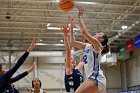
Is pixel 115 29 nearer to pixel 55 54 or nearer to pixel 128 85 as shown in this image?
pixel 55 54

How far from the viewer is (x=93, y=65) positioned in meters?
4.78

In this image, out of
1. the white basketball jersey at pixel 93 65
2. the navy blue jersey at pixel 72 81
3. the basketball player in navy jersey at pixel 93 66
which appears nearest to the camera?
the basketball player in navy jersey at pixel 93 66

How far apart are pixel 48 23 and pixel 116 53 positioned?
22.5 feet

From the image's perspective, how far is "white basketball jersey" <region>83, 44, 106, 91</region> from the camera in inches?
185

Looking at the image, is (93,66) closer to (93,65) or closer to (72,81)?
(93,65)

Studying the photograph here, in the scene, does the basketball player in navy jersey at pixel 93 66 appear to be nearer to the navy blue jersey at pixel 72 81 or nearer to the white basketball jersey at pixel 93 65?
the white basketball jersey at pixel 93 65

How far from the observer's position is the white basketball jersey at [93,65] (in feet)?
15.4

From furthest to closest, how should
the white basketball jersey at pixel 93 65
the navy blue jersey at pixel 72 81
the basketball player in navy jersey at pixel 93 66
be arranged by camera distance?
1. the navy blue jersey at pixel 72 81
2. the white basketball jersey at pixel 93 65
3. the basketball player in navy jersey at pixel 93 66

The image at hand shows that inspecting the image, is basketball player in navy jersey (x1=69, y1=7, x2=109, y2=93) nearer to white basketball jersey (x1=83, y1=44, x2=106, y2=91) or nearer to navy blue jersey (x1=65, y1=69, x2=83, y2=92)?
white basketball jersey (x1=83, y1=44, x2=106, y2=91)

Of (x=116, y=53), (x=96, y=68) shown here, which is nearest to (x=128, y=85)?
(x=116, y=53)

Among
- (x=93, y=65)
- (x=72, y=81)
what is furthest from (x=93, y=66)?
(x=72, y=81)

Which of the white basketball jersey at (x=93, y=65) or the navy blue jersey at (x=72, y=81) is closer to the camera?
the white basketball jersey at (x=93, y=65)

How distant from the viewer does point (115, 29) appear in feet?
58.3

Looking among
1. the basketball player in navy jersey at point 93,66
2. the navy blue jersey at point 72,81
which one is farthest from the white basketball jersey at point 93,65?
the navy blue jersey at point 72,81
